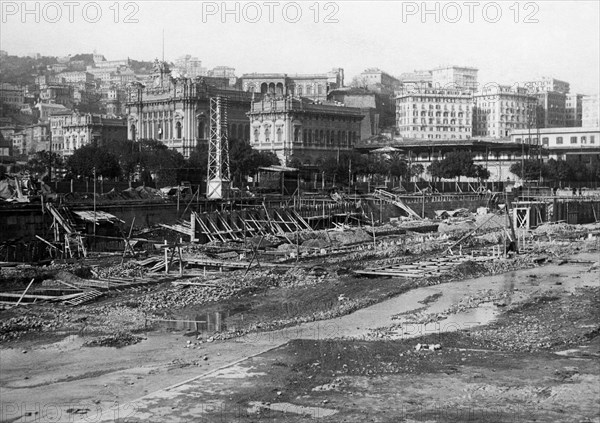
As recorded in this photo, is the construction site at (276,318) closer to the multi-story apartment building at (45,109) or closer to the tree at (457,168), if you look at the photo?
the tree at (457,168)

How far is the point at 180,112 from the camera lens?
11925 centimetres

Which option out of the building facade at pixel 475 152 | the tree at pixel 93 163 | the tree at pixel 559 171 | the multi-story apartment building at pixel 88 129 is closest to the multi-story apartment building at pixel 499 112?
the building facade at pixel 475 152

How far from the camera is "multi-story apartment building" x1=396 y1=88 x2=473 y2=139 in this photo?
158875mm

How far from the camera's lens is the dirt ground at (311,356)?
71.3 feet

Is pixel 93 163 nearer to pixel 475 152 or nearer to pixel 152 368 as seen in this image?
pixel 475 152

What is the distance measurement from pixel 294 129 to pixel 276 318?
8555 centimetres

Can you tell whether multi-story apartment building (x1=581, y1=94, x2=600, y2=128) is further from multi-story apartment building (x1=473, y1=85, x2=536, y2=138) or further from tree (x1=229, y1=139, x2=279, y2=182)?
tree (x1=229, y1=139, x2=279, y2=182)

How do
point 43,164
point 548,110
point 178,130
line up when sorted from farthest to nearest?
point 548,110 → point 178,130 → point 43,164

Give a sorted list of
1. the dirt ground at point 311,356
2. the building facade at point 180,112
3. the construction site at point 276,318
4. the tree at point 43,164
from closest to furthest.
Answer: the dirt ground at point 311,356 < the construction site at point 276,318 < the tree at point 43,164 < the building facade at point 180,112

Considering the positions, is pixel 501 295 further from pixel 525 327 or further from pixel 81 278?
pixel 81 278

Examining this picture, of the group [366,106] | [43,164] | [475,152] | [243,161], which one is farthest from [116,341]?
[366,106]

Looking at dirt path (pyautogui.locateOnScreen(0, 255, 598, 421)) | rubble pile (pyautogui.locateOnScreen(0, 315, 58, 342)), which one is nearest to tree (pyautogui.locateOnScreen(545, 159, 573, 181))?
dirt path (pyautogui.locateOnScreen(0, 255, 598, 421))

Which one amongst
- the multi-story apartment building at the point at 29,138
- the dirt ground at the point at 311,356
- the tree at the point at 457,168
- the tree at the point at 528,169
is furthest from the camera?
the multi-story apartment building at the point at 29,138

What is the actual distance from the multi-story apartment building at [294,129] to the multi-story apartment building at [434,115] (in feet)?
117
